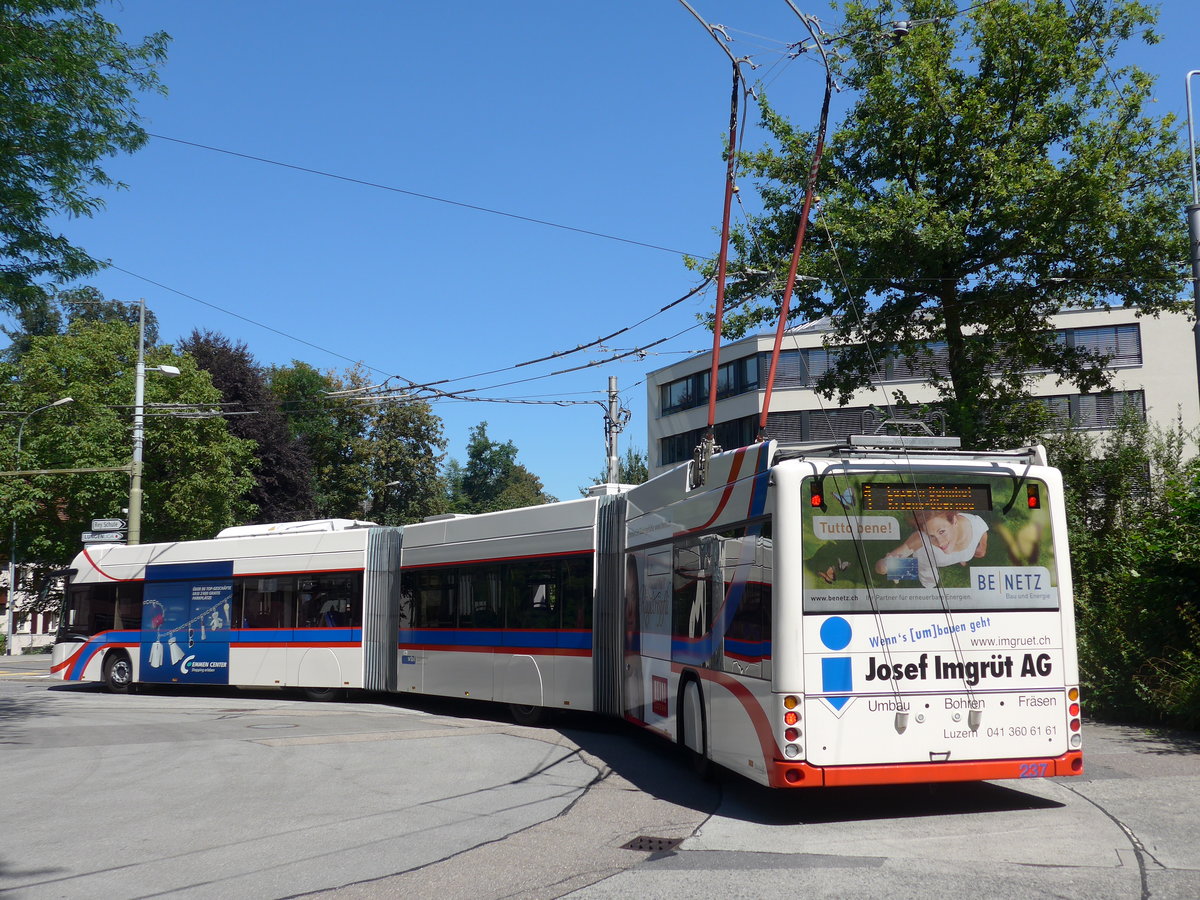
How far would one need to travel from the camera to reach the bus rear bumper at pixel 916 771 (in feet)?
26.0

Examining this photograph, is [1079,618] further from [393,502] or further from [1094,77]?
[393,502]

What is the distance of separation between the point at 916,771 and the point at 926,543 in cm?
165

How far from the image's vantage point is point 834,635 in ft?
26.6

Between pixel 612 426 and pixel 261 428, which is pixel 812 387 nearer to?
pixel 612 426

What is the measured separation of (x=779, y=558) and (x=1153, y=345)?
3923cm

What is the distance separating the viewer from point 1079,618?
47.6 feet

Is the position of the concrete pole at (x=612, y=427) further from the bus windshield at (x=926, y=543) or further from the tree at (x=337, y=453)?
the tree at (x=337, y=453)

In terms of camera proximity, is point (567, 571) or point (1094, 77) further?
point (1094, 77)

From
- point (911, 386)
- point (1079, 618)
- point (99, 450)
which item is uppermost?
point (911, 386)

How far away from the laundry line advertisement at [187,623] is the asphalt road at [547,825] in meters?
6.88

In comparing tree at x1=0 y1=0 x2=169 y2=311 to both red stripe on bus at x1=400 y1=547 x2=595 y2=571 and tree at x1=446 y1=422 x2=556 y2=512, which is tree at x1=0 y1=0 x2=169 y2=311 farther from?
tree at x1=446 y1=422 x2=556 y2=512

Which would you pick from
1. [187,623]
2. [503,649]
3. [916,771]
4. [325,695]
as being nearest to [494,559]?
[503,649]

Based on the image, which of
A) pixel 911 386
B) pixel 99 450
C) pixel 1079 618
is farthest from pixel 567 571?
pixel 911 386

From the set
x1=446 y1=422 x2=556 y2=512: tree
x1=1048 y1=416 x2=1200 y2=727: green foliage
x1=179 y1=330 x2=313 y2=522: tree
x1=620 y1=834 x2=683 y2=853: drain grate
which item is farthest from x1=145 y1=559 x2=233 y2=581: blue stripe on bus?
x1=446 y1=422 x2=556 y2=512: tree
